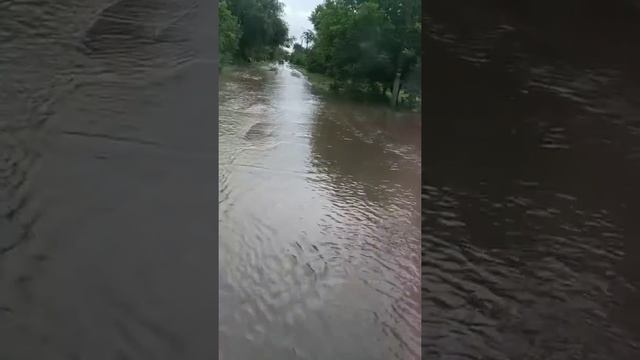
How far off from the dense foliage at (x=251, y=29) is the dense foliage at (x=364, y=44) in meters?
0.05

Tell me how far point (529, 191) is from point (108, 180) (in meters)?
0.56

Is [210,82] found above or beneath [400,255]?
Answer: above

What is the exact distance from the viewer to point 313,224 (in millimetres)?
959

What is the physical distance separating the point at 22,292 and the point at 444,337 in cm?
57

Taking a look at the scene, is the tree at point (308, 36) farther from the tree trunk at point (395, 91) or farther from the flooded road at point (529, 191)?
the flooded road at point (529, 191)

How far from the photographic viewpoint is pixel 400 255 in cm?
87

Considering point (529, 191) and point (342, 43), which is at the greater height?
point (342, 43)

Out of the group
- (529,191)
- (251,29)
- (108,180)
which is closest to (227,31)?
(251,29)

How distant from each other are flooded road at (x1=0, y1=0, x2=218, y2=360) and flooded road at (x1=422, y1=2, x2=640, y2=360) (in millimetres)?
315

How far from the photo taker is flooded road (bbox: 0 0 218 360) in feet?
2.12

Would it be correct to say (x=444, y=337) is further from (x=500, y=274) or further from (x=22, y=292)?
(x=22, y=292)

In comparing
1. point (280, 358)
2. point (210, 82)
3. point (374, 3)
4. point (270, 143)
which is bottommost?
point (280, 358)

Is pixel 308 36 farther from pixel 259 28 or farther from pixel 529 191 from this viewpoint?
pixel 529 191

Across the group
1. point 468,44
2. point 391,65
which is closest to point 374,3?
point 391,65
